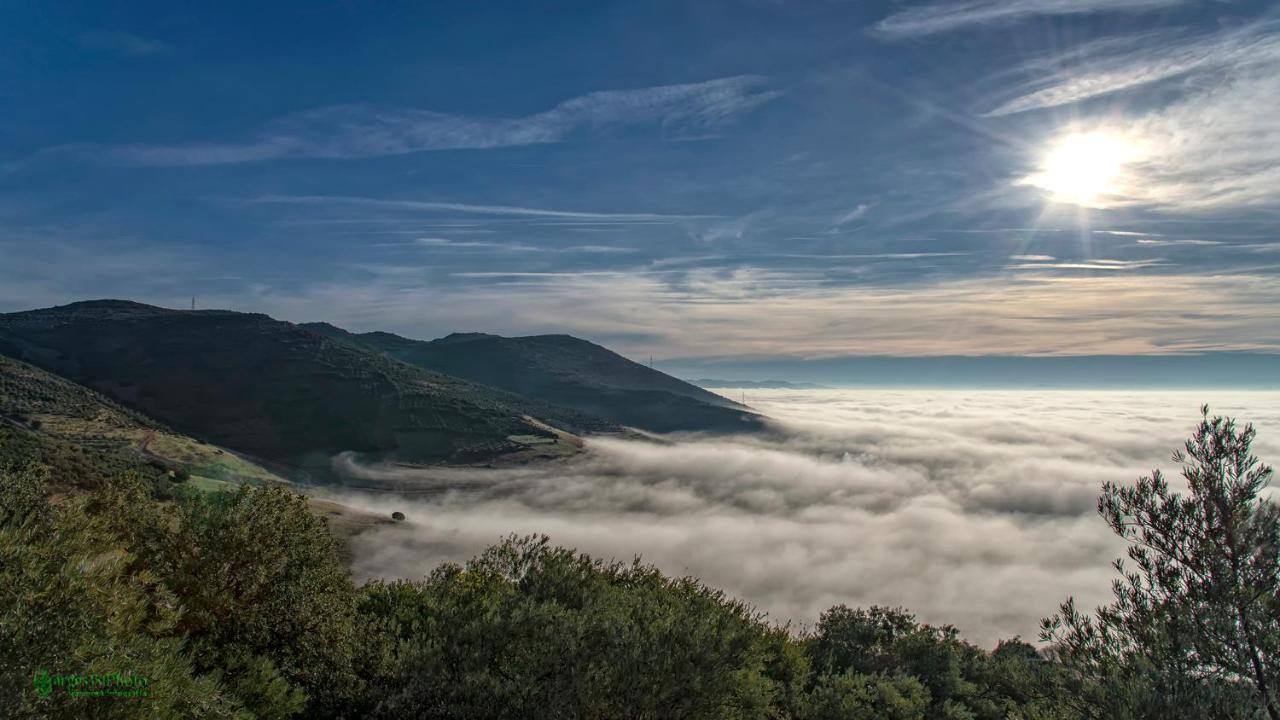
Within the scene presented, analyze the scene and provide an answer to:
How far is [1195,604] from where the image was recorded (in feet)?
51.7

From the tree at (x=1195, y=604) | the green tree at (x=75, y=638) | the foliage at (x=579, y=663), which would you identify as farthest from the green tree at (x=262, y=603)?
the tree at (x=1195, y=604)

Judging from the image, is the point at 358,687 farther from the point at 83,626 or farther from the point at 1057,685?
the point at 1057,685

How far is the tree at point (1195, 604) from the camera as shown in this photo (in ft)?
46.7

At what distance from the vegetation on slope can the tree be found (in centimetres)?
5

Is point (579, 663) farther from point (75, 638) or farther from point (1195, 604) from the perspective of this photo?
point (1195, 604)

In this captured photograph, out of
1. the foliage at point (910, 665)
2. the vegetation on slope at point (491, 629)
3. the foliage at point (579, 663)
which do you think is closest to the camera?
the vegetation on slope at point (491, 629)

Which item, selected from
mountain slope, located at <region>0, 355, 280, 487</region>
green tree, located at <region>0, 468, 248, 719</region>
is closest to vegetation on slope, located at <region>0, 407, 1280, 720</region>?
green tree, located at <region>0, 468, 248, 719</region>

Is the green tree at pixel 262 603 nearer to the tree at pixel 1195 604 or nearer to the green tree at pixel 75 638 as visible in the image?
the green tree at pixel 75 638

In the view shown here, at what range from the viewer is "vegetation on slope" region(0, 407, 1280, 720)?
13.9m

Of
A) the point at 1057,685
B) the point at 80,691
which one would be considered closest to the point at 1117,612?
the point at 1057,685

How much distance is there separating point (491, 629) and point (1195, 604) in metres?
20.1

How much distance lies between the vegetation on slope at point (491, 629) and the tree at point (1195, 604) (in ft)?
0.17

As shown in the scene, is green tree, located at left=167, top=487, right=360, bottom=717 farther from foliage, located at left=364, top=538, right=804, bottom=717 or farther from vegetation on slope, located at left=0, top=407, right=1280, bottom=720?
foliage, located at left=364, top=538, right=804, bottom=717

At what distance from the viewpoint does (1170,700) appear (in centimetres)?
1370
